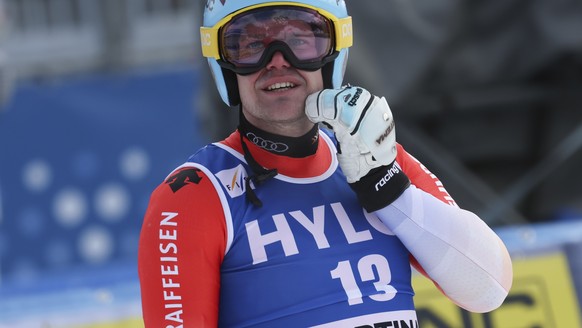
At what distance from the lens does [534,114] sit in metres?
6.68

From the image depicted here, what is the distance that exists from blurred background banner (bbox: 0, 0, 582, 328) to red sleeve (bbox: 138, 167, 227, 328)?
5.97ft

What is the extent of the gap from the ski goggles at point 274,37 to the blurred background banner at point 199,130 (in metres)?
1.87

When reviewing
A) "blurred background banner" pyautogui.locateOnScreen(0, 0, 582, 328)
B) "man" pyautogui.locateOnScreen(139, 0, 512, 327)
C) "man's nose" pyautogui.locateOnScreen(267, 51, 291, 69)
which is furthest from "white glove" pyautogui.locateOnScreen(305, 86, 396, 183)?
"blurred background banner" pyautogui.locateOnScreen(0, 0, 582, 328)

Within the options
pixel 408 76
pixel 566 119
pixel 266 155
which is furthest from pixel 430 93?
pixel 266 155

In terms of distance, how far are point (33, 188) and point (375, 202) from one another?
6.08 metres

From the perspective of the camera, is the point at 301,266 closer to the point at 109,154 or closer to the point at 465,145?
the point at 465,145

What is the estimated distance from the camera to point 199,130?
6102 mm

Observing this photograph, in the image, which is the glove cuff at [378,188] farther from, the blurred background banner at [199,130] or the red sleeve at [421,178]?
the blurred background banner at [199,130]

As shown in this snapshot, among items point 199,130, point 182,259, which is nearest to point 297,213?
point 182,259

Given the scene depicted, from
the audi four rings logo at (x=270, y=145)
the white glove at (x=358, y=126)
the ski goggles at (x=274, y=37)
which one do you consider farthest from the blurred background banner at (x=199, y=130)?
the white glove at (x=358, y=126)

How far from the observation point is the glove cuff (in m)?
2.56

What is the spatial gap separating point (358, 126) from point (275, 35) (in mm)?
299

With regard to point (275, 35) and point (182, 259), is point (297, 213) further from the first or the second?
point (275, 35)

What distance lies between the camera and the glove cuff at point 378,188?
8.39 ft
